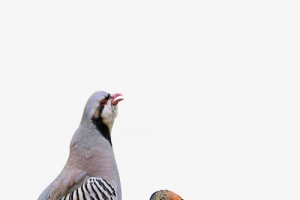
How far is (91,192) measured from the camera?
5.12m

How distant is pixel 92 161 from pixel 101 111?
0.44 metres

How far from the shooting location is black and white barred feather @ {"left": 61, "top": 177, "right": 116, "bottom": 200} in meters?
5.11

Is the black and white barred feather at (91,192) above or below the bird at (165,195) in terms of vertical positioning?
below

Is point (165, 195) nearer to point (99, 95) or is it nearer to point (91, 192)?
point (91, 192)

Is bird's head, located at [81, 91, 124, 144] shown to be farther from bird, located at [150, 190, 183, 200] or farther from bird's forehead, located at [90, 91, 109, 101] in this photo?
bird, located at [150, 190, 183, 200]

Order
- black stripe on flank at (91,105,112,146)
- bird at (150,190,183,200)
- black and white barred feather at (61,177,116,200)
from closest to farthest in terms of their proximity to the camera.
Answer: black and white barred feather at (61,177,116,200), bird at (150,190,183,200), black stripe on flank at (91,105,112,146)

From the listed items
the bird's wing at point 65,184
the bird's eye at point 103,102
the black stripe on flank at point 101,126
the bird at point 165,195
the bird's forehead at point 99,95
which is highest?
the bird's forehead at point 99,95

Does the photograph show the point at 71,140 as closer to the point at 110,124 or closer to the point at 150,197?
the point at 110,124

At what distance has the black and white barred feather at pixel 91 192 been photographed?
5113 mm

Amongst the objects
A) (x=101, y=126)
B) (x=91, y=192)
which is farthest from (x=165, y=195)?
(x=101, y=126)

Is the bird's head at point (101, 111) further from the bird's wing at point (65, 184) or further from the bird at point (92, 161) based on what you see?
the bird's wing at point (65, 184)

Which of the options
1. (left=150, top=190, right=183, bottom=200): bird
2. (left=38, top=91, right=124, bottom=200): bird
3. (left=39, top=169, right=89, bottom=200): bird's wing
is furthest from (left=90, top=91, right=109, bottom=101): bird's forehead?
(left=150, top=190, right=183, bottom=200): bird

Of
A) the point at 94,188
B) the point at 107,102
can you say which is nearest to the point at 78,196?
the point at 94,188

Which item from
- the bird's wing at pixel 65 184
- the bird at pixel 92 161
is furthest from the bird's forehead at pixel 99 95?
the bird's wing at pixel 65 184
